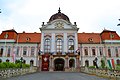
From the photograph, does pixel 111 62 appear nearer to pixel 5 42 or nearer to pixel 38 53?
pixel 38 53

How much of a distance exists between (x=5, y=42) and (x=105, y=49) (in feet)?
98.9

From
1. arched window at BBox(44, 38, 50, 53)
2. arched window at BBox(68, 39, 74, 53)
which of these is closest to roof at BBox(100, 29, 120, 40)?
arched window at BBox(68, 39, 74, 53)

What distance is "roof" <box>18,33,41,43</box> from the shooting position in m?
49.9

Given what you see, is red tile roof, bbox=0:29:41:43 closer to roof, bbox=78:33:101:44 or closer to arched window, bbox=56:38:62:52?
arched window, bbox=56:38:62:52

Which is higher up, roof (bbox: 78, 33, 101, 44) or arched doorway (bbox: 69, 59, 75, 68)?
roof (bbox: 78, 33, 101, 44)

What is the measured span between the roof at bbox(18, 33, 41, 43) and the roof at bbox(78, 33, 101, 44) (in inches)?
532

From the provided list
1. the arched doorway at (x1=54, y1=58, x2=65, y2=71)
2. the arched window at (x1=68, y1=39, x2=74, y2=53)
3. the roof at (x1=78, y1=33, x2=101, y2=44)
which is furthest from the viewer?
the roof at (x1=78, y1=33, x2=101, y2=44)

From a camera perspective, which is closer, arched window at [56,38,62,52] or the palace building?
the palace building

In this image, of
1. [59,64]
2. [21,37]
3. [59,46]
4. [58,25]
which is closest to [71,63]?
[59,64]

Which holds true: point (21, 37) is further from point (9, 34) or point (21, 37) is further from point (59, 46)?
point (59, 46)

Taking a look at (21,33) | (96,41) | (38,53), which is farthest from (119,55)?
(21,33)

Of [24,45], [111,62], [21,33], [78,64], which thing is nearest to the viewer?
[111,62]

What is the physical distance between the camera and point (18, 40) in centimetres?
5000

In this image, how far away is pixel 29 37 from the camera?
51.6m
